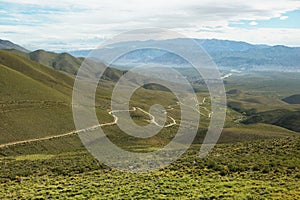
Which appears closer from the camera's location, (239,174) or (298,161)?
(239,174)

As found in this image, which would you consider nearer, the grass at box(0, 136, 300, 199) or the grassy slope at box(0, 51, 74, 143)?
the grass at box(0, 136, 300, 199)

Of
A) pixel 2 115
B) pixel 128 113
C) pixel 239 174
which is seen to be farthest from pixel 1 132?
pixel 239 174

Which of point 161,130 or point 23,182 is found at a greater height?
point 23,182

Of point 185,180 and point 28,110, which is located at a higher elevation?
point 185,180

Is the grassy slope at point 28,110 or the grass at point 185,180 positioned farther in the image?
the grassy slope at point 28,110

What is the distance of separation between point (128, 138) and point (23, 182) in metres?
60.5

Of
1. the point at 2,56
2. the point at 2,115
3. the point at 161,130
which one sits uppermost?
the point at 2,56

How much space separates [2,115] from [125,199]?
80.7 m

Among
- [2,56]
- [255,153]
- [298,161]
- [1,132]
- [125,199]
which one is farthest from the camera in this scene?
[2,56]

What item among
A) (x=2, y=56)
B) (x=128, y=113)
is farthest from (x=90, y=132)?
(x=2, y=56)

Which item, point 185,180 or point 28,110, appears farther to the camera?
point 28,110

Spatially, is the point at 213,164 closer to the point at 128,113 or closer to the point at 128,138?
the point at 128,138

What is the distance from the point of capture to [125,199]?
77.0 ft

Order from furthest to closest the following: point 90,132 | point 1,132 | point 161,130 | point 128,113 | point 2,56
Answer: point 2,56 → point 128,113 → point 161,130 → point 90,132 → point 1,132
